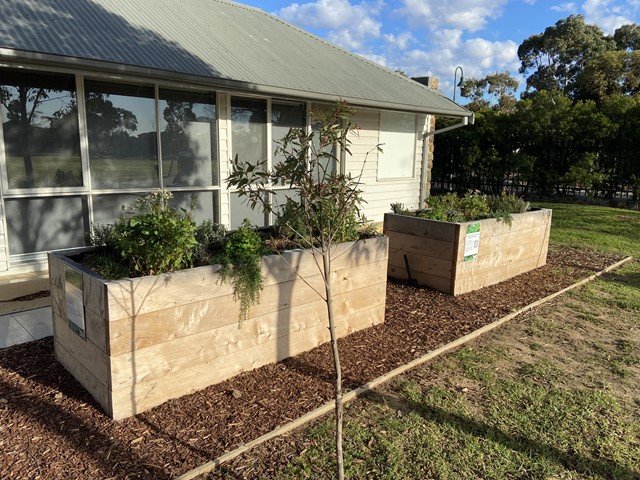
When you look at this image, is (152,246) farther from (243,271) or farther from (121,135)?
(121,135)

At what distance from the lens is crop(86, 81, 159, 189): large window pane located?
20.3ft

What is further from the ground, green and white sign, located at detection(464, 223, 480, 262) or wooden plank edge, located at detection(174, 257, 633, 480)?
green and white sign, located at detection(464, 223, 480, 262)

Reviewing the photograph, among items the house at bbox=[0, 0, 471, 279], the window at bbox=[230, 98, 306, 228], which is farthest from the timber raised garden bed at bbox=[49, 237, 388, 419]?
the window at bbox=[230, 98, 306, 228]

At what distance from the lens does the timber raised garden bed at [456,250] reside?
551 centimetres

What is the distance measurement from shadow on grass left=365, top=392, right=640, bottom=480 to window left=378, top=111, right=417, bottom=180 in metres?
7.51

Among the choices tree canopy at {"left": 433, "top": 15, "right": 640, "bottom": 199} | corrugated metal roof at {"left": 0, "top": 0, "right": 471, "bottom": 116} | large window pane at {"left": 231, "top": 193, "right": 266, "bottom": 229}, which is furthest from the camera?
tree canopy at {"left": 433, "top": 15, "right": 640, "bottom": 199}

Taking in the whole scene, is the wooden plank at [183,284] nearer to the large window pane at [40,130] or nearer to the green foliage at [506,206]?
the green foliage at [506,206]

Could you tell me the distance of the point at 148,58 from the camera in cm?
592

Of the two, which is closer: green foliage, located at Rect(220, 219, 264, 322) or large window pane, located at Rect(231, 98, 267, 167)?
green foliage, located at Rect(220, 219, 264, 322)

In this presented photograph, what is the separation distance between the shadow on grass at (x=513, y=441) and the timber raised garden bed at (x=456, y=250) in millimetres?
2564

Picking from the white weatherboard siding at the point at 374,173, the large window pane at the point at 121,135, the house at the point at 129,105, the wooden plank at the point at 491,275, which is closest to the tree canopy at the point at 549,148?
the white weatherboard siding at the point at 374,173

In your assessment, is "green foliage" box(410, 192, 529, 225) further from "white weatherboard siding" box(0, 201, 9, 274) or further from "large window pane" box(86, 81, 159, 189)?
"white weatherboard siding" box(0, 201, 9, 274)

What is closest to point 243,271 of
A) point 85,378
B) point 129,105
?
point 85,378

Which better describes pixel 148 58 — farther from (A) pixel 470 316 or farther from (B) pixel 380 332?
(A) pixel 470 316
